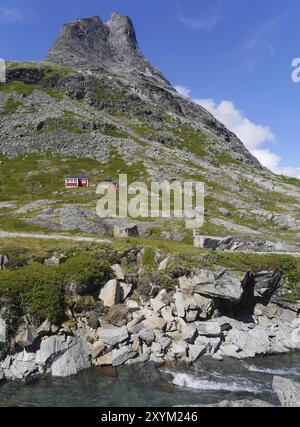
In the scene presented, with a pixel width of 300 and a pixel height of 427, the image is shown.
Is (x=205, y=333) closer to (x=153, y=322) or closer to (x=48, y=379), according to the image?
(x=153, y=322)

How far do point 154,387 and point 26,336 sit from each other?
9997mm

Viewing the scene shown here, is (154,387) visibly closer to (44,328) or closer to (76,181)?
(44,328)

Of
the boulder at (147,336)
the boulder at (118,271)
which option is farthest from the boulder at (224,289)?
the boulder at (118,271)

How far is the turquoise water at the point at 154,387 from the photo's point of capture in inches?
839

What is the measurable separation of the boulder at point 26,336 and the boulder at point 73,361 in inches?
95.2

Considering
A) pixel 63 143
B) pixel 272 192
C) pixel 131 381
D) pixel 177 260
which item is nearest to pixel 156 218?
pixel 177 260

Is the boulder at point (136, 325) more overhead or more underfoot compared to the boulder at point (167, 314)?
more underfoot

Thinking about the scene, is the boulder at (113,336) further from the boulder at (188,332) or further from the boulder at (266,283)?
the boulder at (266,283)

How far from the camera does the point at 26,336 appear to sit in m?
25.5

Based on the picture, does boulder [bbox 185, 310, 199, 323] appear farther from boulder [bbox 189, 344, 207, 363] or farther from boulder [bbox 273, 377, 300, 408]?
boulder [bbox 273, 377, 300, 408]

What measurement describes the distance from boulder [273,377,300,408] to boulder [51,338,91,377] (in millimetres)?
12934

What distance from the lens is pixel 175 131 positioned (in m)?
187

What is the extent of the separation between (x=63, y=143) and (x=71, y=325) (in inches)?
4956

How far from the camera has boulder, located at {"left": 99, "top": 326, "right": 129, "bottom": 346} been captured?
26.6 metres
